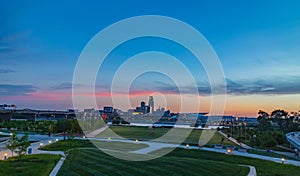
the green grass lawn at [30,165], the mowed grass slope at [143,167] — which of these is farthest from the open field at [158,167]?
the green grass lawn at [30,165]

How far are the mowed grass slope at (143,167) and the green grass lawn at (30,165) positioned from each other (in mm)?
816

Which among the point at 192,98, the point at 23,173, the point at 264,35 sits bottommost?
the point at 23,173

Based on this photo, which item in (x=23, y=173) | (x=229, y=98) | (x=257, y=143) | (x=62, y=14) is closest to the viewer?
(x=23, y=173)

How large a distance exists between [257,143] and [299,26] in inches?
449

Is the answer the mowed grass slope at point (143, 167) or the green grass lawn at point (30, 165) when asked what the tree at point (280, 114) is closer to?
the mowed grass slope at point (143, 167)

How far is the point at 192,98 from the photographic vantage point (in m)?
39.1

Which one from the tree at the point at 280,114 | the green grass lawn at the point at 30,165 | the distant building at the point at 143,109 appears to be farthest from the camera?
the distant building at the point at 143,109

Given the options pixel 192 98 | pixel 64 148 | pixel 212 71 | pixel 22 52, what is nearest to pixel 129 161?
pixel 64 148

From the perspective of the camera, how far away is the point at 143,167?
15.3 meters

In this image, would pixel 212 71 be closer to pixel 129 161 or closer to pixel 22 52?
pixel 129 161

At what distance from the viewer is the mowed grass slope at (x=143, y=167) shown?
14221mm

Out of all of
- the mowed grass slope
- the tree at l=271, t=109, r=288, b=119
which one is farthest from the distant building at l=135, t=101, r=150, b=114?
the mowed grass slope

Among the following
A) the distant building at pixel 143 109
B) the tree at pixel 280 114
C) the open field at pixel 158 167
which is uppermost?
the distant building at pixel 143 109

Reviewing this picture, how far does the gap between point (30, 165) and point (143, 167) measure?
5.76 meters
